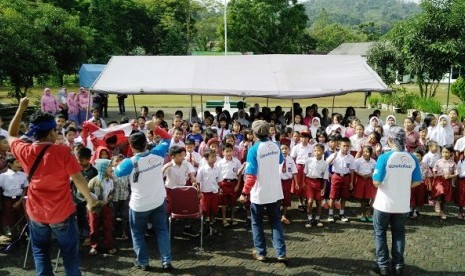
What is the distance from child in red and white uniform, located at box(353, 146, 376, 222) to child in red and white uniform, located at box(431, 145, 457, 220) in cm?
117

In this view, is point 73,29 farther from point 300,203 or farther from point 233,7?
point 233,7

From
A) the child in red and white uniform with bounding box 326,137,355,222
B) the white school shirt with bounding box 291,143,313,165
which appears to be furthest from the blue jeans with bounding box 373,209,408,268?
the white school shirt with bounding box 291,143,313,165

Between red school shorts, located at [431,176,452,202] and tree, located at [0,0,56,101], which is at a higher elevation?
tree, located at [0,0,56,101]

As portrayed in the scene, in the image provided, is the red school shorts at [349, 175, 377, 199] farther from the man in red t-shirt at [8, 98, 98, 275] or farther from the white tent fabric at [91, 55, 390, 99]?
the man in red t-shirt at [8, 98, 98, 275]

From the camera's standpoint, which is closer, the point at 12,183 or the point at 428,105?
the point at 12,183

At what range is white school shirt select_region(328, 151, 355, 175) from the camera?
7.50 m

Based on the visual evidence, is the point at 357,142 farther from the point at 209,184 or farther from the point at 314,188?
the point at 209,184

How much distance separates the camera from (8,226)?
6.68 m

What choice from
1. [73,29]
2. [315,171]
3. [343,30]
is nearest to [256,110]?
[315,171]

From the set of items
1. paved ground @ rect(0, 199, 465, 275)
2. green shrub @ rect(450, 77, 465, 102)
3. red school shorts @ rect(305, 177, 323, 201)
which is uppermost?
green shrub @ rect(450, 77, 465, 102)

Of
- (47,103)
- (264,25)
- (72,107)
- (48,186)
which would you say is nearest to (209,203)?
(48,186)

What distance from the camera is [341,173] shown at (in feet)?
24.6

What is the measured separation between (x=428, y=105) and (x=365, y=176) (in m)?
14.8

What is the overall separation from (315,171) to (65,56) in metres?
19.1
